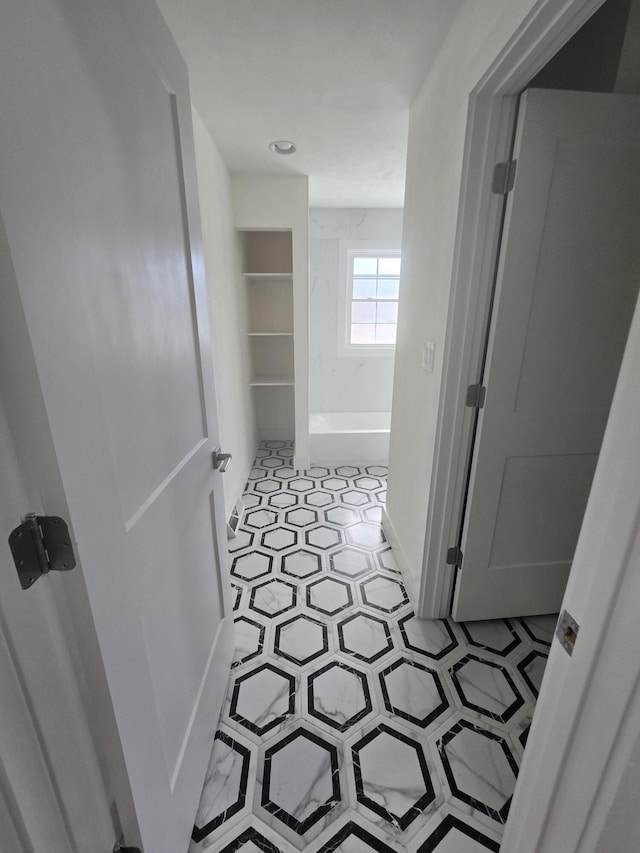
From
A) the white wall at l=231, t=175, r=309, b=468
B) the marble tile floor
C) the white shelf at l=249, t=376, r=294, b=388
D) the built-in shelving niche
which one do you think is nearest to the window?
the built-in shelving niche

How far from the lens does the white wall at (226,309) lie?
1952 millimetres

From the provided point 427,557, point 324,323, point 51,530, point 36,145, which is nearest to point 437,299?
point 427,557

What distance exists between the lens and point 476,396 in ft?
4.45

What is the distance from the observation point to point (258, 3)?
1140mm

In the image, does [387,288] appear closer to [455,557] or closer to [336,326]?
[336,326]

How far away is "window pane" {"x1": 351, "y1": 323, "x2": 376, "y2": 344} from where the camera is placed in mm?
3926

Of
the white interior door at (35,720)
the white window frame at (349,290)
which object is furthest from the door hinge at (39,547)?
the white window frame at (349,290)

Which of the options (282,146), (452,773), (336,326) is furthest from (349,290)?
(452,773)

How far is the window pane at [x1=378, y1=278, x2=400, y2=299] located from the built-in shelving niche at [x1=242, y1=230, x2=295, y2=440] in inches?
38.3

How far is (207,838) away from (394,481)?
63.2 inches

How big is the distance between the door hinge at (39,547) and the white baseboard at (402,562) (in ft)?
5.03

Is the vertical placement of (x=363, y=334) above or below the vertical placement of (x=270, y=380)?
above

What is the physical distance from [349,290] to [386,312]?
0.46m

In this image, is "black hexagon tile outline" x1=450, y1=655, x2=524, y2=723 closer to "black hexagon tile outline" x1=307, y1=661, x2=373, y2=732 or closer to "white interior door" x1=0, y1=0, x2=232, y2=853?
"black hexagon tile outline" x1=307, y1=661, x2=373, y2=732
